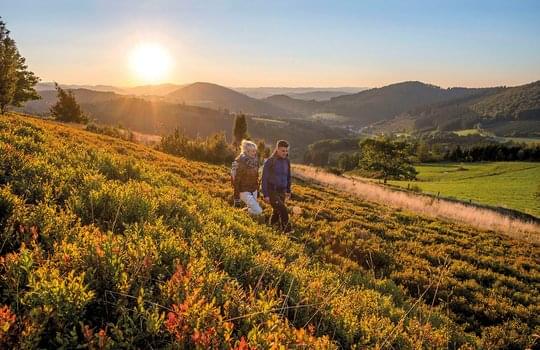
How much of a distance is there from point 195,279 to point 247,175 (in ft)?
24.8

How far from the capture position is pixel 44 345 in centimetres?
286

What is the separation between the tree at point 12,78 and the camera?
116 feet

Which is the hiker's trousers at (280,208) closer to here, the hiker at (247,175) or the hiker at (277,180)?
the hiker at (277,180)

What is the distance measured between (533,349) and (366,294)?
4.13 m

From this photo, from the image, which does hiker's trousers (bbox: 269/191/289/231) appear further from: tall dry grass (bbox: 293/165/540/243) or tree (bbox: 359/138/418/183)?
tree (bbox: 359/138/418/183)

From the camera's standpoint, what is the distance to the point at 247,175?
11227 millimetres

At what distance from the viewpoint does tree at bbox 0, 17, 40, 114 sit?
1391 inches

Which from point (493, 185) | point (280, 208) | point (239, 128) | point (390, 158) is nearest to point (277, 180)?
point (280, 208)

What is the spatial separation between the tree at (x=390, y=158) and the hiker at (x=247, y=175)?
163ft

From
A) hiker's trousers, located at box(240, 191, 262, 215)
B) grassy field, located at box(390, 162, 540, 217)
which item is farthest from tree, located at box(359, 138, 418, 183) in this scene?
hiker's trousers, located at box(240, 191, 262, 215)

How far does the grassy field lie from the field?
30.5 m

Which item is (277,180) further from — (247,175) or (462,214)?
(462,214)

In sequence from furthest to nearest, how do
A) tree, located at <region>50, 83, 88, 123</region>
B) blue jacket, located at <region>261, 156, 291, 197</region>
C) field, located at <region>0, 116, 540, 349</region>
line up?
tree, located at <region>50, 83, 88, 123</region>, blue jacket, located at <region>261, 156, 291, 197</region>, field, located at <region>0, 116, 540, 349</region>

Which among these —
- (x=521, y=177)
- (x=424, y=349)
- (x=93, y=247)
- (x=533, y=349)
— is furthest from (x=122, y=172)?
(x=521, y=177)
